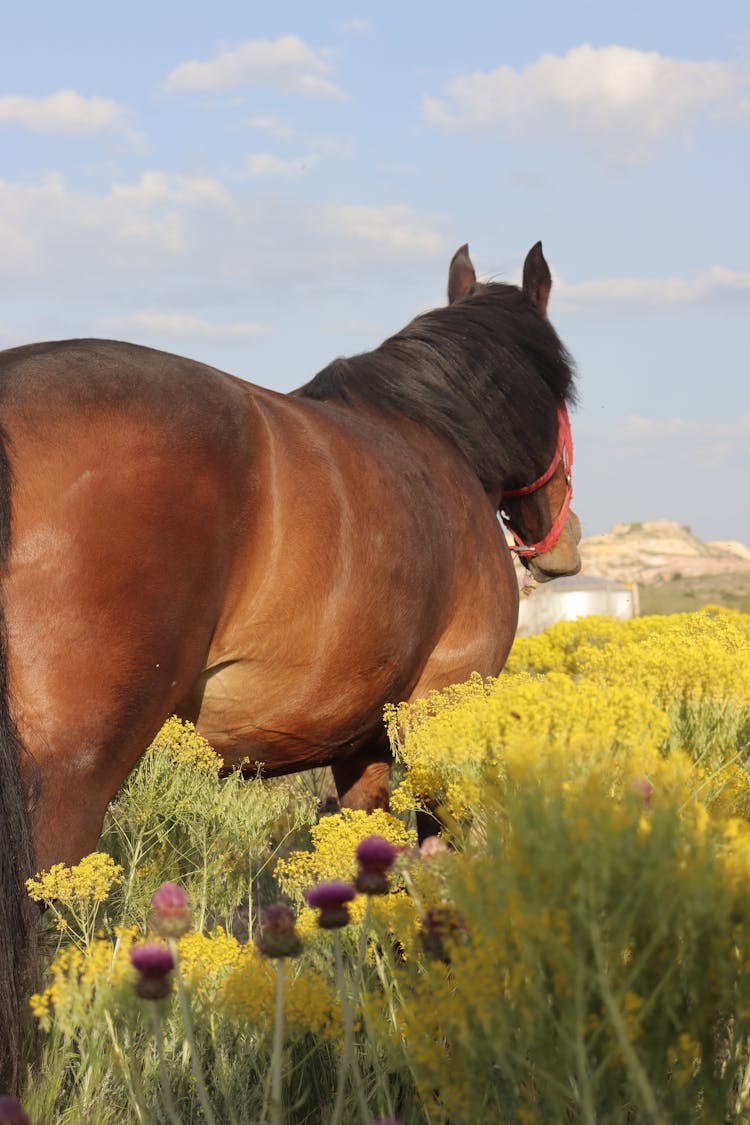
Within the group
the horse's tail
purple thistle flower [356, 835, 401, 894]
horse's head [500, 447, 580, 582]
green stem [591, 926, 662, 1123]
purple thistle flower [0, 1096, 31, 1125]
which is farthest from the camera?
horse's head [500, 447, 580, 582]

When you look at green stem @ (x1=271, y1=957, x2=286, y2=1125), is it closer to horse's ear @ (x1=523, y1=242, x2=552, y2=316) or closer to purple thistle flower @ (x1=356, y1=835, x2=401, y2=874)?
purple thistle flower @ (x1=356, y1=835, x2=401, y2=874)

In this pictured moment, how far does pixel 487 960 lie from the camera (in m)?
1.63

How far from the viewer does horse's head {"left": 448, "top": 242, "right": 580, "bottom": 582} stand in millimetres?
5367

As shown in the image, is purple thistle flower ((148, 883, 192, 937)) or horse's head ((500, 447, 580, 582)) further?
horse's head ((500, 447, 580, 582))

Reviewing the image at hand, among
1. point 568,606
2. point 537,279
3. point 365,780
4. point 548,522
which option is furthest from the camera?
point 568,606

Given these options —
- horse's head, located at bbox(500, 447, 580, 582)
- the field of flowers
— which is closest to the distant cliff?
horse's head, located at bbox(500, 447, 580, 582)

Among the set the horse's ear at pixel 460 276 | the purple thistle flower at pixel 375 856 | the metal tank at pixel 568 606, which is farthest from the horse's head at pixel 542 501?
the metal tank at pixel 568 606

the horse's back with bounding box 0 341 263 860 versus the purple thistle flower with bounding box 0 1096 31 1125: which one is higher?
the horse's back with bounding box 0 341 263 860

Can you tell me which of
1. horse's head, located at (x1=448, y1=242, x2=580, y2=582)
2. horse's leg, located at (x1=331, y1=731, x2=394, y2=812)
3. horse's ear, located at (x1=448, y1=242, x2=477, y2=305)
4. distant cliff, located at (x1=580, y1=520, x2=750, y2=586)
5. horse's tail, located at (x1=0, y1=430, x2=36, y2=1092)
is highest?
horse's ear, located at (x1=448, y1=242, x2=477, y2=305)

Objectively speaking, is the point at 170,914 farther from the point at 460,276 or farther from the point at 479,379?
the point at 460,276

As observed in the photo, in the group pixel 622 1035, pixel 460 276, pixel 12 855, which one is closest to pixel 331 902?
pixel 622 1035

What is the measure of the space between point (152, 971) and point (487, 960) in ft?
1.59

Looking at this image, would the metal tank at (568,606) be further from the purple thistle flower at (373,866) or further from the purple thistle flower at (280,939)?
the purple thistle flower at (280,939)

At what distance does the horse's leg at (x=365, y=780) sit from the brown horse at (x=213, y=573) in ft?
0.04
